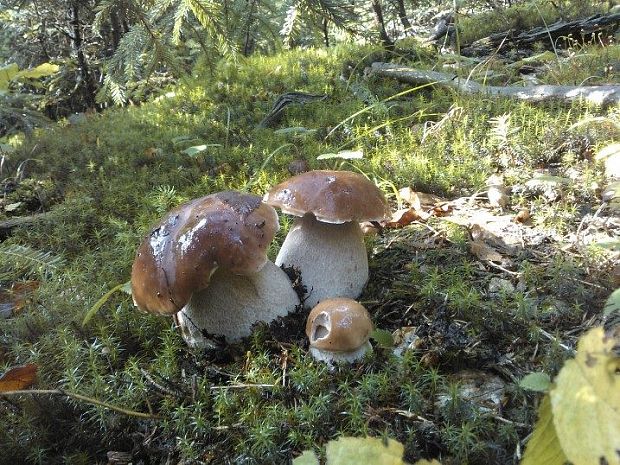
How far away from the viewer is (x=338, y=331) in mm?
1911

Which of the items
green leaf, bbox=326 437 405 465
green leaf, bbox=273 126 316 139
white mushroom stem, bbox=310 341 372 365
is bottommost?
white mushroom stem, bbox=310 341 372 365

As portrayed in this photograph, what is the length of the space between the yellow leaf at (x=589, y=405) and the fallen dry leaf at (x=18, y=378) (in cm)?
203

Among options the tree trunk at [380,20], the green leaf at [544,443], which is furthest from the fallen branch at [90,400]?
the tree trunk at [380,20]

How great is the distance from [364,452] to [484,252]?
1.69m

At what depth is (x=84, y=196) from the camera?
3.86 metres

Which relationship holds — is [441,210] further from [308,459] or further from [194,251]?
[308,459]

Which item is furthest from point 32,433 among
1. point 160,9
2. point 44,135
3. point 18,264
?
point 44,135

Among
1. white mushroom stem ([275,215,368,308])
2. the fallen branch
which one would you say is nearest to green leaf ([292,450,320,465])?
the fallen branch

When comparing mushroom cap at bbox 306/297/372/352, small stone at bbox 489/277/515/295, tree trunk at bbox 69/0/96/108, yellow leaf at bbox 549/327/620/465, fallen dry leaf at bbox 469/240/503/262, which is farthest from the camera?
tree trunk at bbox 69/0/96/108

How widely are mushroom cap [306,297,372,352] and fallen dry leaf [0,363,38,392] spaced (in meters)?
1.23

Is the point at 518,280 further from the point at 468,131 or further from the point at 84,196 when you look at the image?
the point at 84,196

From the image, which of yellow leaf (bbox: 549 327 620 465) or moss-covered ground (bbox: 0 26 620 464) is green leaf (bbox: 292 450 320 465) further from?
yellow leaf (bbox: 549 327 620 465)

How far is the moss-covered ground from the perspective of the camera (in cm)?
177

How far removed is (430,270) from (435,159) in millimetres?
Answer: 1370
